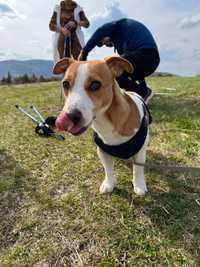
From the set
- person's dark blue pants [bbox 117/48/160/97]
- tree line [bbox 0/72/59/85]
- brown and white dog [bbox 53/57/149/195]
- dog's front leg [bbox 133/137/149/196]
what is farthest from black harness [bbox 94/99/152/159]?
tree line [bbox 0/72/59/85]

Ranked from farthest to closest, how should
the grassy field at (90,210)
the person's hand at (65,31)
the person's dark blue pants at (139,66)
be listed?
1. the person's hand at (65,31)
2. the person's dark blue pants at (139,66)
3. the grassy field at (90,210)

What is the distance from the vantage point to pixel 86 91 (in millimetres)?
2225

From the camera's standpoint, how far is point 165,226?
246cm

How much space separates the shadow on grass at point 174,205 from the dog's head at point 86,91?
0.94m

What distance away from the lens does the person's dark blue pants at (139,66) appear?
431 centimetres

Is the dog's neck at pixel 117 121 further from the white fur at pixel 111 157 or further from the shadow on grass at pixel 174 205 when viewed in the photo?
the shadow on grass at pixel 174 205

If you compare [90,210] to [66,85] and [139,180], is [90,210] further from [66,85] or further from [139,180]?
[66,85]

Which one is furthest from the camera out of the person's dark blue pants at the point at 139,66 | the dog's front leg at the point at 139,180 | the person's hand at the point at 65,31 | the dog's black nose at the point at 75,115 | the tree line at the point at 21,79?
the tree line at the point at 21,79

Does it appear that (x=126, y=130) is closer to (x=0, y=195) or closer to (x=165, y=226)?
(x=165, y=226)

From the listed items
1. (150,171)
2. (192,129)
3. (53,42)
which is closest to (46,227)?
(150,171)

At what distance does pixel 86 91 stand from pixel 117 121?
1.49 feet

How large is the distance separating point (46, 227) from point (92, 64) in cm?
134

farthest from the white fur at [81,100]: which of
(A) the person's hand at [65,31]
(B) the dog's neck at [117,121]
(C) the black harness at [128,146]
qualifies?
(A) the person's hand at [65,31]

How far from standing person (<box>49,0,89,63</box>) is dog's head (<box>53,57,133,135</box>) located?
352 centimetres
